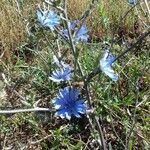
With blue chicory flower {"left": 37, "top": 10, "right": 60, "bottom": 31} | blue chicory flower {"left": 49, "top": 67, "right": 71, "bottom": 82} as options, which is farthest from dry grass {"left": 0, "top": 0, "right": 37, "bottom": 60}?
blue chicory flower {"left": 49, "top": 67, "right": 71, "bottom": 82}

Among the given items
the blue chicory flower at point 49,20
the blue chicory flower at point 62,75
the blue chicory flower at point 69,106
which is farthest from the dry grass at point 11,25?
the blue chicory flower at point 69,106

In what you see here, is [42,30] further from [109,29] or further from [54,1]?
[109,29]

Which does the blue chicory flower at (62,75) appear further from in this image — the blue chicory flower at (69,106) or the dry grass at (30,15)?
the dry grass at (30,15)

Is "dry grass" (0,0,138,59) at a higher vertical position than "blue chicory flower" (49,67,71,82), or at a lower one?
higher

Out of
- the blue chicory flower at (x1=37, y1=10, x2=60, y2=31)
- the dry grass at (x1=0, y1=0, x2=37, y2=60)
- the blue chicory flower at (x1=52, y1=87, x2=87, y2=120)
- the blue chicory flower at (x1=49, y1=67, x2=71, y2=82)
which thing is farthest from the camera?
the dry grass at (x1=0, y1=0, x2=37, y2=60)

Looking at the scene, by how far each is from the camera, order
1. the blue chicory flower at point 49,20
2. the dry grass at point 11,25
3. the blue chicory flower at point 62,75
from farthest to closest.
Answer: the dry grass at point 11,25 → the blue chicory flower at point 49,20 → the blue chicory flower at point 62,75

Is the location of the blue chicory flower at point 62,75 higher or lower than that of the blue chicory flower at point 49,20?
lower

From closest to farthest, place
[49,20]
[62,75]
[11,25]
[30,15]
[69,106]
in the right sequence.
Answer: [69,106]
[62,75]
[49,20]
[11,25]
[30,15]

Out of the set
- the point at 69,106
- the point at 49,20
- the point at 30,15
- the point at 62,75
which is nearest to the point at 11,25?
the point at 30,15

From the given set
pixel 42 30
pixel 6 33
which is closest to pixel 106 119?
pixel 42 30

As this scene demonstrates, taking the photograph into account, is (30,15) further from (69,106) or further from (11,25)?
(69,106)

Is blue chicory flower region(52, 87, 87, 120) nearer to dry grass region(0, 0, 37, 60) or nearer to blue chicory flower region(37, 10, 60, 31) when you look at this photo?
blue chicory flower region(37, 10, 60, 31)

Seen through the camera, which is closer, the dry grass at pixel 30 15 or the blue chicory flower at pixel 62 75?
the blue chicory flower at pixel 62 75
